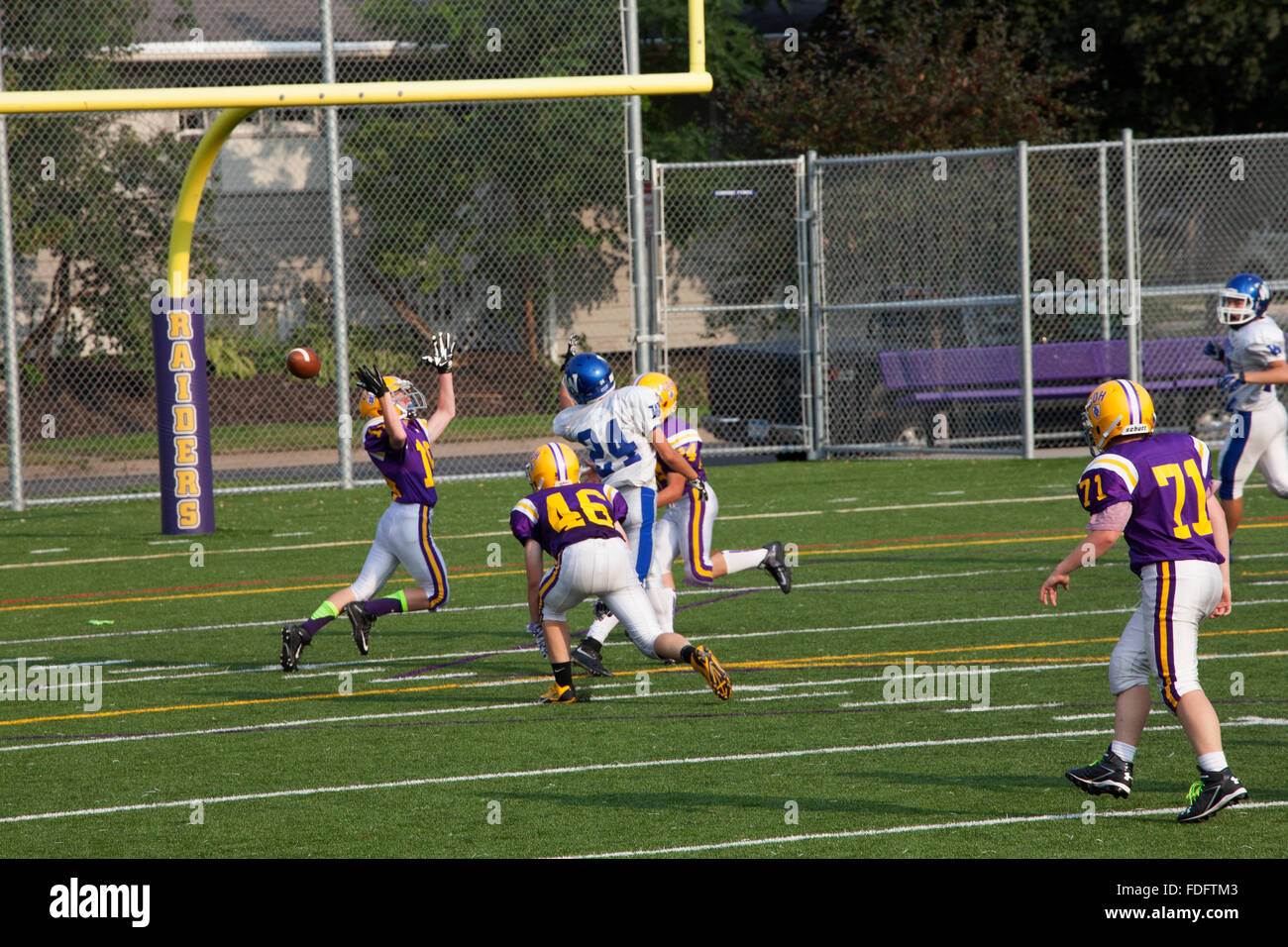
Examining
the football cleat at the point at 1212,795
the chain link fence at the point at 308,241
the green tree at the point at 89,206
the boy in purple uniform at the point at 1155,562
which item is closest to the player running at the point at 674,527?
the boy in purple uniform at the point at 1155,562

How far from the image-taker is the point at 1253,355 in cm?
1059

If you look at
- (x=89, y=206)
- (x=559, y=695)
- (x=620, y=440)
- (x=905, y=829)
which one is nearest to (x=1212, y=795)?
(x=905, y=829)

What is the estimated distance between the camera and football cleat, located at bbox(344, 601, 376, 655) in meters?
8.76

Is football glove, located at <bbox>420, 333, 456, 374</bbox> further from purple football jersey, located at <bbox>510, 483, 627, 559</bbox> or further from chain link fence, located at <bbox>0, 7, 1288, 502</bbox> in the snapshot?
chain link fence, located at <bbox>0, 7, 1288, 502</bbox>

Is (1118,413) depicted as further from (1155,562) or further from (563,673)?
(563,673)

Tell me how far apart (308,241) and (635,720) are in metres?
16.2

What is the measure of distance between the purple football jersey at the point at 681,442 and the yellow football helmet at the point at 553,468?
1065 mm

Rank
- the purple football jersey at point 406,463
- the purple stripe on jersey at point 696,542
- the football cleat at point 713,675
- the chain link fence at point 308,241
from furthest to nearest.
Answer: the chain link fence at point 308,241 → the purple stripe on jersey at point 696,542 → the purple football jersey at point 406,463 → the football cleat at point 713,675

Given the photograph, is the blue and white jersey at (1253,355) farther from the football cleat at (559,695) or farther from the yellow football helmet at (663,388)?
the football cleat at (559,695)

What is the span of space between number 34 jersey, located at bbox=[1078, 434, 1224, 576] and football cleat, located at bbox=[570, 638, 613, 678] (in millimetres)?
3318

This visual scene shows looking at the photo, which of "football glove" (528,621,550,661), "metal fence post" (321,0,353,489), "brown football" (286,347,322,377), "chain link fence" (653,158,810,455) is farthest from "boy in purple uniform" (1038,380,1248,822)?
"metal fence post" (321,0,353,489)

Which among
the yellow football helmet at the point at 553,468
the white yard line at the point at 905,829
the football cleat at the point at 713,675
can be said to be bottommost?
the white yard line at the point at 905,829

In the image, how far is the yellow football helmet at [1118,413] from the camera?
19.4 feet
